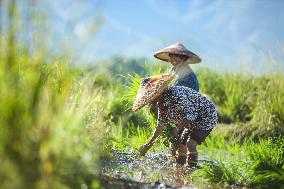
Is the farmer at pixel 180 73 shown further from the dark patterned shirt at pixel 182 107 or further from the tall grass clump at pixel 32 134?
the tall grass clump at pixel 32 134

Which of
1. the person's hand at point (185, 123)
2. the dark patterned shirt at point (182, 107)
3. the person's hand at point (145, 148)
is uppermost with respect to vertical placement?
the dark patterned shirt at point (182, 107)

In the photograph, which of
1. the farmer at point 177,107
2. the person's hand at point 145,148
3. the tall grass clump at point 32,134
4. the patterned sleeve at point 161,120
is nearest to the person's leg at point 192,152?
the farmer at point 177,107

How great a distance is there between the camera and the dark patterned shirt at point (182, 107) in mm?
7020

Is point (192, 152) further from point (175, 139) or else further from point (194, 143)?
point (175, 139)

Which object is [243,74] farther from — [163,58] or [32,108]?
[32,108]

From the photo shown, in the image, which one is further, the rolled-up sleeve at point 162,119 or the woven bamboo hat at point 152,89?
the rolled-up sleeve at point 162,119

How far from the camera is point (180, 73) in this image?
25.0ft

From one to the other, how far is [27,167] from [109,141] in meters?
3.34

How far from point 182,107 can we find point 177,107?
0.21ft

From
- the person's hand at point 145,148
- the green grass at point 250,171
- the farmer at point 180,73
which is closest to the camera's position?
the green grass at point 250,171

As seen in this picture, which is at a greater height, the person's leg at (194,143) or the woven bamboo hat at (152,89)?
the woven bamboo hat at (152,89)

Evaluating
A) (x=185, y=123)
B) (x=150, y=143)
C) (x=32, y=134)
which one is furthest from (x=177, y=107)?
(x=32, y=134)

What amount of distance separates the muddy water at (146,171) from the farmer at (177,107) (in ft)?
0.72

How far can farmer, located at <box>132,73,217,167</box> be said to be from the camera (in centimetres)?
691
